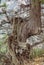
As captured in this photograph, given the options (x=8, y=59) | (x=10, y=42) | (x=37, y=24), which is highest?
(x=37, y=24)

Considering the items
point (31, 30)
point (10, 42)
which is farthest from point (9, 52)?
point (31, 30)

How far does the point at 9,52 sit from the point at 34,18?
0.36 meters

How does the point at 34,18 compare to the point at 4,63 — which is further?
the point at 4,63

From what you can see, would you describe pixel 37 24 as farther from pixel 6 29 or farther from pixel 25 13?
pixel 6 29

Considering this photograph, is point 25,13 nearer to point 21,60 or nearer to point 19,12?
point 19,12

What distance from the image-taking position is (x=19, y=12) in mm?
1861

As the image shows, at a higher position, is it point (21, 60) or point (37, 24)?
point (37, 24)

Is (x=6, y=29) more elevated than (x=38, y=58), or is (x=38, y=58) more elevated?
(x=6, y=29)

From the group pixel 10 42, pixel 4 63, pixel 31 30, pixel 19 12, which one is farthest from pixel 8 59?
pixel 19 12

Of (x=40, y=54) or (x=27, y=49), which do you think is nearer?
(x=27, y=49)

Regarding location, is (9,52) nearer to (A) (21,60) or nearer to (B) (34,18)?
(A) (21,60)

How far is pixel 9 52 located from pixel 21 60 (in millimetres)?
154

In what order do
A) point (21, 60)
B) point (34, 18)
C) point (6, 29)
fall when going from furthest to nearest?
point (6, 29) → point (21, 60) → point (34, 18)

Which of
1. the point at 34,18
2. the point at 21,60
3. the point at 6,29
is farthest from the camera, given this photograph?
the point at 6,29
